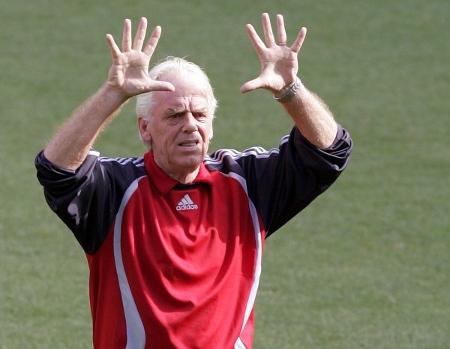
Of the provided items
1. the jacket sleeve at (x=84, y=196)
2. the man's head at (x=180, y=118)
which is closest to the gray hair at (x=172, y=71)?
the man's head at (x=180, y=118)

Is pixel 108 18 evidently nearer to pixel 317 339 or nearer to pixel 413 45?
pixel 413 45

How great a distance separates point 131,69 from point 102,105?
0.20m

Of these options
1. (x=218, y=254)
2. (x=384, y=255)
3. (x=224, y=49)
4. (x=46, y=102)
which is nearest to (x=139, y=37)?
(x=218, y=254)

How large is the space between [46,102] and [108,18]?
300 cm

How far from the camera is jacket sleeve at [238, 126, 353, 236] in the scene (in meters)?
4.61

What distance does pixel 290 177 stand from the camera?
4.64 meters

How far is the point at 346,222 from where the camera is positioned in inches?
389

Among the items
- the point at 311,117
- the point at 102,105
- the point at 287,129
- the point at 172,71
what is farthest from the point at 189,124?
the point at 287,129

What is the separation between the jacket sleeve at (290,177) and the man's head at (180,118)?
30cm

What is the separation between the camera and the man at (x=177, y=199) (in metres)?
4.31

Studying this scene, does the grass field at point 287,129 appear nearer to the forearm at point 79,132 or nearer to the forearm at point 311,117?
the forearm at point 311,117

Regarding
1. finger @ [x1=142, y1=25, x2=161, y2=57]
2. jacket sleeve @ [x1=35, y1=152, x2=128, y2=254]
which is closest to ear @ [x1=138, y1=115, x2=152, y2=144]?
jacket sleeve @ [x1=35, y1=152, x2=128, y2=254]

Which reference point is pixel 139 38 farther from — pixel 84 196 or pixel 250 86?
pixel 84 196

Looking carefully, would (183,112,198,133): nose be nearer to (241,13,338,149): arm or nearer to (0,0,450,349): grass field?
(241,13,338,149): arm
